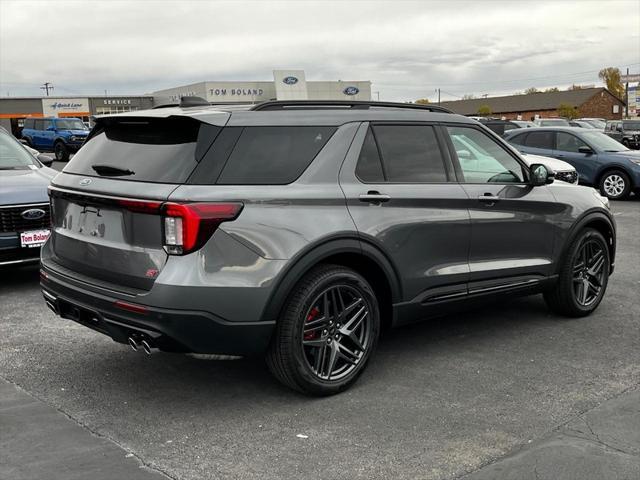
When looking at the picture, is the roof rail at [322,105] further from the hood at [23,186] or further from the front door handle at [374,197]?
the hood at [23,186]

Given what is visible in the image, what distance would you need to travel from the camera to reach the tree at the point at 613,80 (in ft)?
417

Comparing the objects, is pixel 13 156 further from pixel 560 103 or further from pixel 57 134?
pixel 560 103

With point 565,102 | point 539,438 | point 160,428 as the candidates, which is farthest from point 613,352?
point 565,102

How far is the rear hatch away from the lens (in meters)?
3.85

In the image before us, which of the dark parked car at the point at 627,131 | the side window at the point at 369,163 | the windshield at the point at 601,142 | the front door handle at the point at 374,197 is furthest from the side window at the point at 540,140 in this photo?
the dark parked car at the point at 627,131

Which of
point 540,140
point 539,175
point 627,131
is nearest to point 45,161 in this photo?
point 539,175

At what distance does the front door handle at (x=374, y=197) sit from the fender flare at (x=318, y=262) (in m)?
0.27

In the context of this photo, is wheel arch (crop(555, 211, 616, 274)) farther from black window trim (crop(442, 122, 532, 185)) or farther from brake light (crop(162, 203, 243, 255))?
brake light (crop(162, 203, 243, 255))

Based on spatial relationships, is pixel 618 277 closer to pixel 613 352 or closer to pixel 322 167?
pixel 613 352

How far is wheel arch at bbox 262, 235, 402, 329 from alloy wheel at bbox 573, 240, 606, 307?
2.12m

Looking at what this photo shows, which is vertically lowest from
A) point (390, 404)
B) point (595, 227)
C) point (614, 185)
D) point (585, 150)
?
point (390, 404)

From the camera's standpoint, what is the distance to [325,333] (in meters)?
4.23

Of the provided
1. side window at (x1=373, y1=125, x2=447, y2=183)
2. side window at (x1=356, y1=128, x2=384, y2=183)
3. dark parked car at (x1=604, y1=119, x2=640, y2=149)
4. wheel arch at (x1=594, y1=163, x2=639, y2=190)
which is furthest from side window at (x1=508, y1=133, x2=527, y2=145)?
dark parked car at (x1=604, y1=119, x2=640, y2=149)

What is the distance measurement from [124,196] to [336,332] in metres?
1.48
